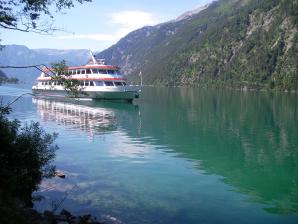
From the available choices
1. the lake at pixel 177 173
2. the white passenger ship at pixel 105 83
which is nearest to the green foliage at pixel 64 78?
the lake at pixel 177 173

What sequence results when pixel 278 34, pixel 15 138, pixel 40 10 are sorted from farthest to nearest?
pixel 278 34 → pixel 15 138 → pixel 40 10

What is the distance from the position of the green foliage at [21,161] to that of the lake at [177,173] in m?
1.38

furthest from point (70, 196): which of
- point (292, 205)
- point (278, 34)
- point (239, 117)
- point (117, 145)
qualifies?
point (278, 34)

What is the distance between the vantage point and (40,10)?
536 inches

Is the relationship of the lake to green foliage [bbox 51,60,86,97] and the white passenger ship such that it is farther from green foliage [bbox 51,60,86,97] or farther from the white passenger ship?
the white passenger ship

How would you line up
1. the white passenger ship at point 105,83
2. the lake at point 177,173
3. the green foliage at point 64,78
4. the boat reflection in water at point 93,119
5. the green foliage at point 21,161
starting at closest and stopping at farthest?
the green foliage at point 64,78 → the green foliage at point 21,161 → the lake at point 177,173 → the boat reflection in water at point 93,119 → the white passenger ship at point 105,83

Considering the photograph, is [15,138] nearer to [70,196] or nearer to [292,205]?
[70,196]

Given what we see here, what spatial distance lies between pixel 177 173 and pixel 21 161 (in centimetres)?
1043

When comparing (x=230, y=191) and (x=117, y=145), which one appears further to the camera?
(x=117, y=145)

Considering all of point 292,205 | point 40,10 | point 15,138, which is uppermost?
point 40,10

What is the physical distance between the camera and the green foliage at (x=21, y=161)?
1534 centimetres

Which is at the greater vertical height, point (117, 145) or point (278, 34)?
point (278, 34)

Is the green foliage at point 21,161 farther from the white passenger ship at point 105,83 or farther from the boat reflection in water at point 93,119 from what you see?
the white passenger ship at point 105,83

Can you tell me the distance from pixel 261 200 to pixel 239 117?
3877cm
